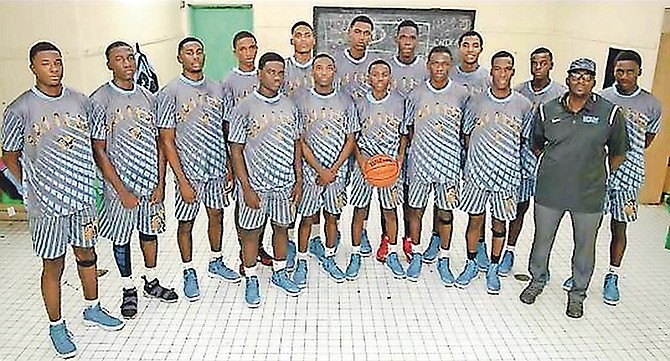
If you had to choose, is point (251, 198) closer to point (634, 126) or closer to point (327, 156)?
point (327, 156)

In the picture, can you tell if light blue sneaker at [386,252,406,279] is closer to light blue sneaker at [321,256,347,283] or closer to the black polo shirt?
light blue sneaker at [321,256,347,283]

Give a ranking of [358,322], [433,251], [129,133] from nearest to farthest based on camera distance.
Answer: [129,133], [358,322], [433,251]

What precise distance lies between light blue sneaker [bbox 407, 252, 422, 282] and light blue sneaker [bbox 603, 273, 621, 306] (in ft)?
3.70

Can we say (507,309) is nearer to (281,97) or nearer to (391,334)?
(391,334)

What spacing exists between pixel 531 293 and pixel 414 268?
2.39 ft

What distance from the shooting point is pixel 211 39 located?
684 cm

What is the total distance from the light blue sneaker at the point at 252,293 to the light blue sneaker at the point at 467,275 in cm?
126

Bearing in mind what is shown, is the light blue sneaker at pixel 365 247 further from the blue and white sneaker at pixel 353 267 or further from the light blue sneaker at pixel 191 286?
the light blue sneaker at pixel 191 286

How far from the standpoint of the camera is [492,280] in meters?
3.67

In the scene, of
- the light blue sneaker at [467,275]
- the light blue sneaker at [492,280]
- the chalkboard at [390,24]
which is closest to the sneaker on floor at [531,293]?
the light blue sneaker at [492,280]

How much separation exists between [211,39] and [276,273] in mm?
4028

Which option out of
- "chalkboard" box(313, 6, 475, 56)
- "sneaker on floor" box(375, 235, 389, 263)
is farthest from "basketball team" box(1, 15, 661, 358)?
"chalkboard" box(313, 6, 475, 56)

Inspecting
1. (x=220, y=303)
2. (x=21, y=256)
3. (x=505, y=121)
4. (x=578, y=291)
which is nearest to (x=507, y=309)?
(x=578, y=291)

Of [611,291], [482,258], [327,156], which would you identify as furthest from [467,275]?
[327,156]
